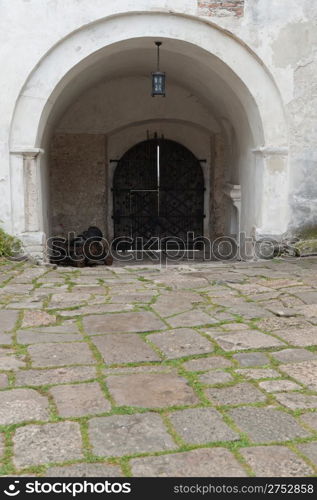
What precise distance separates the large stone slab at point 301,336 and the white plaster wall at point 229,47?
341 cm

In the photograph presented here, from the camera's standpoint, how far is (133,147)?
1010 centimetres

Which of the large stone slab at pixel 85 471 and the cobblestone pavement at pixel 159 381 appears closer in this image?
the large stone slab at pixel 85 471

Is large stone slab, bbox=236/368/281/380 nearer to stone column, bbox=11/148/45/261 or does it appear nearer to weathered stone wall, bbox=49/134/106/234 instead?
stone column, bbox=11/148/45/261

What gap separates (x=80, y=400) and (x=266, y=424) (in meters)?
0.89

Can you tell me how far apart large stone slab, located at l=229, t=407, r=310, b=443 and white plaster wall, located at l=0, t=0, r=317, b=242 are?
462cm

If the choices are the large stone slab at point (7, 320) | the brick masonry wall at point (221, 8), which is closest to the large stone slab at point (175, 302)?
the large stone slab at point (7, 320)

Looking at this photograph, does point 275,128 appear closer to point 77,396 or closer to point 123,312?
point 123,312

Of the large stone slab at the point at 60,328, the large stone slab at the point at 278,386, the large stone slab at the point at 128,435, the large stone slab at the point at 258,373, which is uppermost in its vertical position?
the large stone slab at the point at 60,328

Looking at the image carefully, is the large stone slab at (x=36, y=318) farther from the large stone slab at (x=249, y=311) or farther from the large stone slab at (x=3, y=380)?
the large stone slab at (x=249, y=311)

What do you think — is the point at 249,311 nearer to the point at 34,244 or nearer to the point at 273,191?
the point at 273,191

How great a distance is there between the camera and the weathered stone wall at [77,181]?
9.53m

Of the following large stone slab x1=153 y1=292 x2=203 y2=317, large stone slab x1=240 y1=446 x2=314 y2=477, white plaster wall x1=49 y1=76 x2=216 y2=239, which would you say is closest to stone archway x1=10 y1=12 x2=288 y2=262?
white plaster wall x1=49 y1=76 x2=216 y2=239

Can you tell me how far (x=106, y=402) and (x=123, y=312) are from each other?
5.36 ft

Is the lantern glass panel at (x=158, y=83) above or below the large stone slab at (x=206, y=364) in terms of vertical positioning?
above
